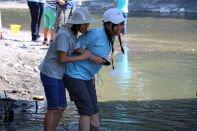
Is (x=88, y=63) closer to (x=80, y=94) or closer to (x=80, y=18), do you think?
(x=80, y=94)

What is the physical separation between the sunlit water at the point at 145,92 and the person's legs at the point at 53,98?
89cm

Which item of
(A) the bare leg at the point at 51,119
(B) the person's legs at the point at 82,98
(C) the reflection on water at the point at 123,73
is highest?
(B) the person's legs at the point at 82,98

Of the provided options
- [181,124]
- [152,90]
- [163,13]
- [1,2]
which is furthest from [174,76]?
[1,2]

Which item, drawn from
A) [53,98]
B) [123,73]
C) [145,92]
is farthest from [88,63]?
[123,73]

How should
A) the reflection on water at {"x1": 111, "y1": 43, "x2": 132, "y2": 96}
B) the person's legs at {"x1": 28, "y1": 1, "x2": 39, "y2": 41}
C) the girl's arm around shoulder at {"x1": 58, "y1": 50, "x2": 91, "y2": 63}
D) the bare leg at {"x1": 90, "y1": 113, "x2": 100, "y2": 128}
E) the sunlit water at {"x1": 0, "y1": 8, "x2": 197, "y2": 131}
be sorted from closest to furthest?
the girl's arm around shoulder at {"x1": 58, "y1": 50, "x2": 91, "y2": 63} → the bare leg at {"x1": 90, "y1": 113, "x2": 100, "y2": 128} → the sunlit water at {"x1": 0, "y1": 8, "x2": 197, "y2": 131} → the reflection on water at {"x1": 111, "y1": 43, "x2": 132, "y2": 96} → the person's legs at {"x1": 28, "y1": 1, "x2": 39, "y2": 41}

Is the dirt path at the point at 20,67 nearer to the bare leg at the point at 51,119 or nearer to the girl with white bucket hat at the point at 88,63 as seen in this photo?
the bare leg at the point at 51,119

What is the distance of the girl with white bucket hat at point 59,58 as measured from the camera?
536 cm

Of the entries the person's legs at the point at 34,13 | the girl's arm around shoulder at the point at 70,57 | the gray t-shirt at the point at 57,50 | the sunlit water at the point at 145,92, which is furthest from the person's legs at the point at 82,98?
the person's legs at the point at 34,13

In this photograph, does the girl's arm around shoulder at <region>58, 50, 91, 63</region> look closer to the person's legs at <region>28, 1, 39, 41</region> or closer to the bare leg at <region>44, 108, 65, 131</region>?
the bare leg at <region>44, 108, 65, 131</region>

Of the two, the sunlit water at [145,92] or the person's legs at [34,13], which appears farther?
the person's legs at [34,13]

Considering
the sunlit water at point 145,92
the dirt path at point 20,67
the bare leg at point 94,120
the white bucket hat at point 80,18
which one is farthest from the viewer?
A: the dirt path at point 20,67

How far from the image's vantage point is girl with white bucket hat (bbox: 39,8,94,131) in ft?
17.6

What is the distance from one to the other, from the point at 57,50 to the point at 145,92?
388cm

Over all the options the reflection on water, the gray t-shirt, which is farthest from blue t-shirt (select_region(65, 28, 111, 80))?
the reflection on water
